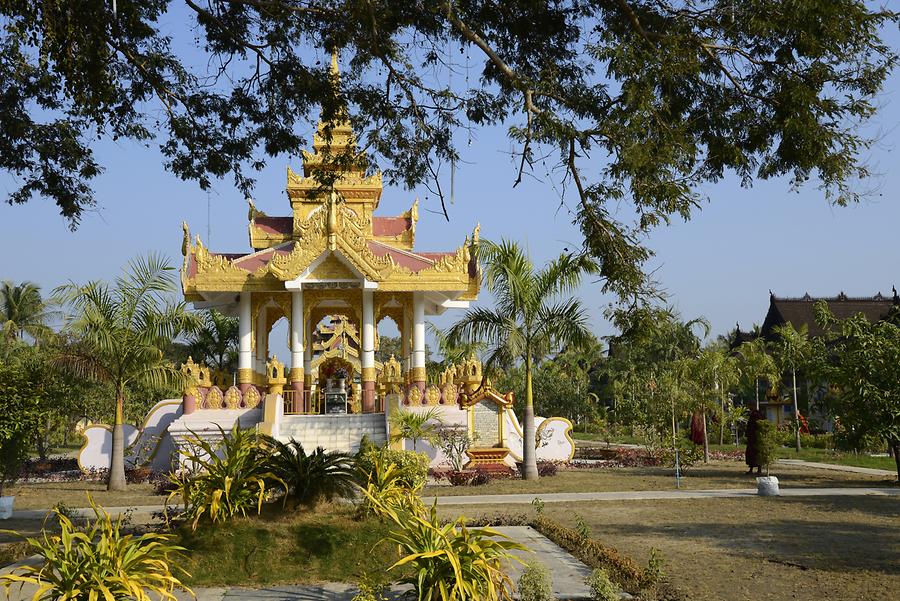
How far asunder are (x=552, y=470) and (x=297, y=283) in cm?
827

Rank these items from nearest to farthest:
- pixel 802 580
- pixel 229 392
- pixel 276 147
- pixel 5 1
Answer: pixel 5 1 < pixel 802 580 < pixel 276 147 < pixel 229 392

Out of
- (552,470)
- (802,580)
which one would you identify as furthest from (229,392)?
(802,580)

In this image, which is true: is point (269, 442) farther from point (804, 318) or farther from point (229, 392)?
point (804, 318)

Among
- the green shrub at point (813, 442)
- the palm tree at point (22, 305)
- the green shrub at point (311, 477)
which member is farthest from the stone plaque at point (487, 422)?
the palm tree at point (22, 305)

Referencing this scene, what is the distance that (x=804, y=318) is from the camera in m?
55.2

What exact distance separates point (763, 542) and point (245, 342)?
16863 mm

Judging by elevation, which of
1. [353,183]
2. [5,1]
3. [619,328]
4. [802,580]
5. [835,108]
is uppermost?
[353,183]

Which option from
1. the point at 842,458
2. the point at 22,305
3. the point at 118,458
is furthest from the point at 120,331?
the point at 22,305

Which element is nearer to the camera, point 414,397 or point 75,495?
point 75,495

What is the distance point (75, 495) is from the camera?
18828 mm

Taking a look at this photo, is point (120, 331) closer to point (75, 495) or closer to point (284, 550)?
point (75, 495)

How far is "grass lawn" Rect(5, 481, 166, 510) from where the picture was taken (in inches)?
670

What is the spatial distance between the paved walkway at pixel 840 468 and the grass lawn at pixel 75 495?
16516 millimetres

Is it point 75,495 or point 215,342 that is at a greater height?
point 215,342
